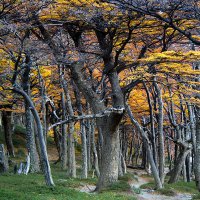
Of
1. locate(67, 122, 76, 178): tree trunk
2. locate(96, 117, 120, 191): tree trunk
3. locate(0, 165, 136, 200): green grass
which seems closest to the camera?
locate(0, 165, 136, 200): green grass

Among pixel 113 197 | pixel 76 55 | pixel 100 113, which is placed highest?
pixel 76 55

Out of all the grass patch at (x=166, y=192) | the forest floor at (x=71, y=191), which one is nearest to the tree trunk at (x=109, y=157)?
the forest floor at (x=71, y=191)

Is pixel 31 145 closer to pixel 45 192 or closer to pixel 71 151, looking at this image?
pixel 71 151

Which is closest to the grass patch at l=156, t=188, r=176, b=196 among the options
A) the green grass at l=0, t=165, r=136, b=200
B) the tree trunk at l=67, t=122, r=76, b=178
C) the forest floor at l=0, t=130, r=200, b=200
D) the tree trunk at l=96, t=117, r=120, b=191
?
the forest floor at l=0, t=130, r=200, b=200

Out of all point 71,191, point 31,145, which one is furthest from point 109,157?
point 31,145

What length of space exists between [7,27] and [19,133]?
31.6m

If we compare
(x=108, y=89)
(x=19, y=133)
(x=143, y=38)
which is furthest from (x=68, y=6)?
(x=19, y=133)

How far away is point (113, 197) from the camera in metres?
11.0

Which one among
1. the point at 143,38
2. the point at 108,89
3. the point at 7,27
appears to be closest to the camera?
the point at 7,27

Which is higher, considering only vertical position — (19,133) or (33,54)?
(33,54)

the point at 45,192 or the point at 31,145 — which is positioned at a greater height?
the point at 31,145

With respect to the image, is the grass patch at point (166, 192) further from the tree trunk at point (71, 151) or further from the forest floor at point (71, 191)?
the tree trunk at point (71, 151)

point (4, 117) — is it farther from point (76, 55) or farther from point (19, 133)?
point (76, 55)

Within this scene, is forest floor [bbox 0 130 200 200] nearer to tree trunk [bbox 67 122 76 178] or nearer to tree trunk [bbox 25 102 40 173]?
tree trunk [bbox 67 122 76 178]
